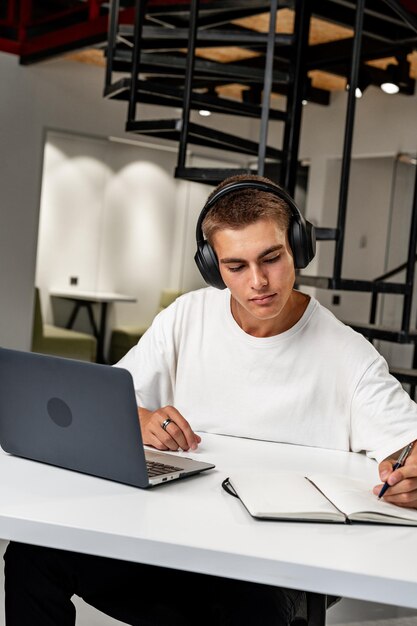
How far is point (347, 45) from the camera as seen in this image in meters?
5.34

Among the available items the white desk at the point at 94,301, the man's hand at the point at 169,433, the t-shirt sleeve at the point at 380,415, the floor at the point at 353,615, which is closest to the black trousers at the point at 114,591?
the man's hand at the point at 169,433

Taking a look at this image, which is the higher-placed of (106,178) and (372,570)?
(106,178)

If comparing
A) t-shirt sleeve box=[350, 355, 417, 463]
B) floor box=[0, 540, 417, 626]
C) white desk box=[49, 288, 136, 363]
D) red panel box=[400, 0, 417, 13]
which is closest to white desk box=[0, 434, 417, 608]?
t-shirt sleeve box=[350, 355, 417, 463]

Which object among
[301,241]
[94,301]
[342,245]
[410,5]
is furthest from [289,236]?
[94,301]

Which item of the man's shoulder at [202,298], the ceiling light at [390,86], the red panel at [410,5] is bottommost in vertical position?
the man's shoulder at [202,298]

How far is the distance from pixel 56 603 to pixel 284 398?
27.6 inches

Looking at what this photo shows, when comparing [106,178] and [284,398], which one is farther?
[106,178]

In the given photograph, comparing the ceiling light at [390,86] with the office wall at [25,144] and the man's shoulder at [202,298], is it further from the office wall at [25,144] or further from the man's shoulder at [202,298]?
the man's shoulder at [202,298]

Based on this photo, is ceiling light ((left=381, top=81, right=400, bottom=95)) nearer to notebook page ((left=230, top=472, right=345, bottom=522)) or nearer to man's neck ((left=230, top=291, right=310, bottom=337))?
man's neck ((left=230, top=291, right=310, bottom=337))

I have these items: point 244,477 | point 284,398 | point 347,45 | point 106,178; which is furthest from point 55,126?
point 244,477

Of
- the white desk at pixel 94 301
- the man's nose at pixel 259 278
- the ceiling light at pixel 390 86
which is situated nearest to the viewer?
the man's nose at pixel 259 278

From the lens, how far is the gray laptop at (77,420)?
1.33 meters

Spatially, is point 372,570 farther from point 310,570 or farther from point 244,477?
point 244,477

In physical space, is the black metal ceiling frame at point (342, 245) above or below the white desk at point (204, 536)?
above
